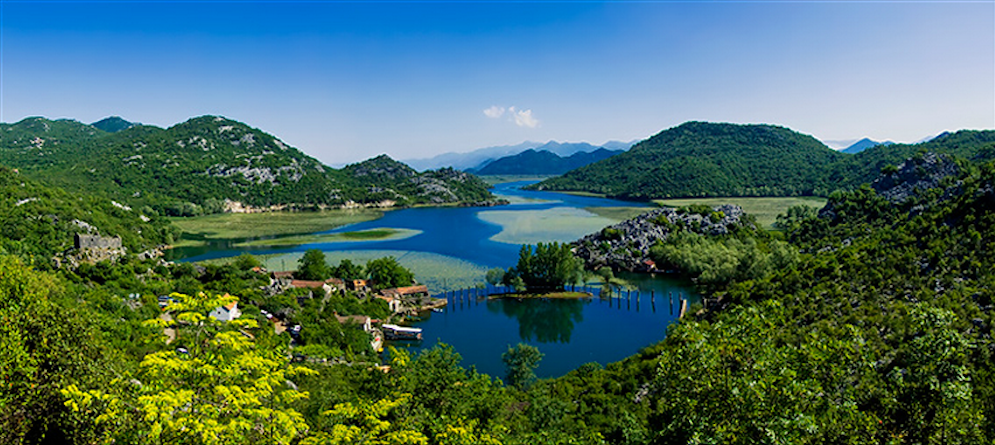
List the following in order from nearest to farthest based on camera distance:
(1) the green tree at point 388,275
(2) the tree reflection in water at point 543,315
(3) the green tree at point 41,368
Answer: (3) the green tree at point 41,368, (2) the tree reflection in water at point 543,315, (1) the green tree at point 388,275

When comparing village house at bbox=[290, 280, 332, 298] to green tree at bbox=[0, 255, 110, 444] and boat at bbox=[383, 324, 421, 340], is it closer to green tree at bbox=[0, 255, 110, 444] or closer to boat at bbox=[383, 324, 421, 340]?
boat at bbox=[383, 324, 421, 340]

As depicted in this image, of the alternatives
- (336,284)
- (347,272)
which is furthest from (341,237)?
(336,284)

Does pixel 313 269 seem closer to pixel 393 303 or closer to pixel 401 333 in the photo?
pixel 393 303

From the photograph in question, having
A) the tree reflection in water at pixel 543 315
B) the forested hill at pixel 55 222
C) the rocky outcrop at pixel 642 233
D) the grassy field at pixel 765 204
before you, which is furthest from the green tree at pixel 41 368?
the grassy field at pixel 765 204

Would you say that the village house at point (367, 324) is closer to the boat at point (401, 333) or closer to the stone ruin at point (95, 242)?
the boat at point (401, 333)

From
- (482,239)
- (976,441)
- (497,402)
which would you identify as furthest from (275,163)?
(976,441)

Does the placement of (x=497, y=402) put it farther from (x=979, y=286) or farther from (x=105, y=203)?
(x=105, y=203)

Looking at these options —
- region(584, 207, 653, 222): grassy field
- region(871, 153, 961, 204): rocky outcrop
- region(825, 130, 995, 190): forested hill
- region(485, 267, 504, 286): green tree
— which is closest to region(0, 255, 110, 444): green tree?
region(485, 267, 504, 286): green tree
